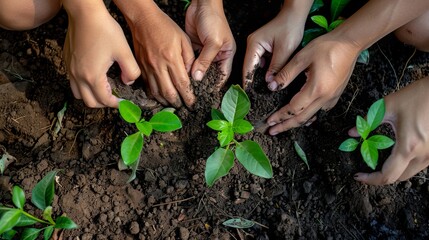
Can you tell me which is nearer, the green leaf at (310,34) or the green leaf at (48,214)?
the green leaf at (48,214)

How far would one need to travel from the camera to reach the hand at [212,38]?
4.86 ft

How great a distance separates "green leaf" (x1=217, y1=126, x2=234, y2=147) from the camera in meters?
1.35

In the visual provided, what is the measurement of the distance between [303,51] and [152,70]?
473mm

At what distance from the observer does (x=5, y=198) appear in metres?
1.42

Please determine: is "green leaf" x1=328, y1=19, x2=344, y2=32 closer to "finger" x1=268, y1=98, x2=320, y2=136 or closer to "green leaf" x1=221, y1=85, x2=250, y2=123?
"finger" x1=268, y1=98, x2=320, y2=136

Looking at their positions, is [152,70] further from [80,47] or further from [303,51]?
[303,51]

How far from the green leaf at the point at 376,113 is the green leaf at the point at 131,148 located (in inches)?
26.8

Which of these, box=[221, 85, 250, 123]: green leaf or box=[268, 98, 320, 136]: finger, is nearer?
box=[221, 85, 250, 123]: green leaf

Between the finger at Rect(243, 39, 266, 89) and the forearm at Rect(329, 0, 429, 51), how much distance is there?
0.25 metres

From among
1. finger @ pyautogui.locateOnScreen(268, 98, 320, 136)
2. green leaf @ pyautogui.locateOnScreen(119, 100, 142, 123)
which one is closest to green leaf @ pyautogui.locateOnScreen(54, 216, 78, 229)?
green leaf @ pyautogui.locateOnScreen(119, 100, 142, 123)

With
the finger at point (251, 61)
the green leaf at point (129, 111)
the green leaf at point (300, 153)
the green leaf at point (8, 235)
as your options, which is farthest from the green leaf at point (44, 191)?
the green leaf at point (300, 153)

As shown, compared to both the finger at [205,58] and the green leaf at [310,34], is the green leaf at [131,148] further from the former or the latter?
the green leaf at [310,34]

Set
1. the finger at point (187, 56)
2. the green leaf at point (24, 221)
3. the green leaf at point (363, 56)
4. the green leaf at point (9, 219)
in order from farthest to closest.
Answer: the green leaf at point (363, 56) → the finger at point (187, 56) → the green leaf at point (24, 221) → the green leaf at point (9, 219)

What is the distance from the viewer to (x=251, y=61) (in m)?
1.49
